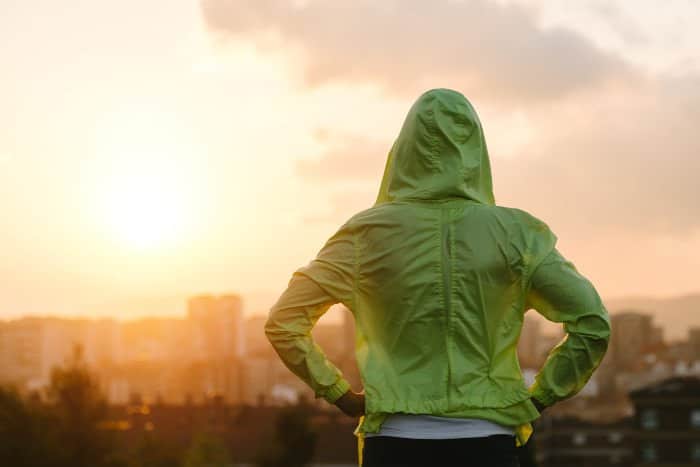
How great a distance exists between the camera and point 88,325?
10750 cm

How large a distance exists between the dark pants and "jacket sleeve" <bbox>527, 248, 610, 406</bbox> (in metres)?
0.17

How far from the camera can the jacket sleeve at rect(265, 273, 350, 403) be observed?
3.23 metres

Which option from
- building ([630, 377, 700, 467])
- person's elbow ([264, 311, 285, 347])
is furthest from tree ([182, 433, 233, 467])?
person's elbow ([264, 311, 285, 347])

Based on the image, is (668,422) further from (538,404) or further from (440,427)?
(440,427)

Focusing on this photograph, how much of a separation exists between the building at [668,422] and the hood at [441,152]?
80451 mm

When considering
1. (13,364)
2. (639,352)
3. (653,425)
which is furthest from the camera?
(639,352)

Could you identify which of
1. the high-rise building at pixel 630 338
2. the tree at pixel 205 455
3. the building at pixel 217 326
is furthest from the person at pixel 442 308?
the high-rise building at pixel 630 338

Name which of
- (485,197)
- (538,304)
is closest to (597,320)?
(538,304)

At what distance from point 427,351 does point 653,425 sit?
3252 inches

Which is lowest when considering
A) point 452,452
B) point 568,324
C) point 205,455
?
point 452,452

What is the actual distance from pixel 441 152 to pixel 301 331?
1.81 ft

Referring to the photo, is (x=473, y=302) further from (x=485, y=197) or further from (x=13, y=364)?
(x=13, y=364)

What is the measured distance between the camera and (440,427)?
3098 millimetres

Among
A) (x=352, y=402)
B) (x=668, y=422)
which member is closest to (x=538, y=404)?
(x=352, y=402)
